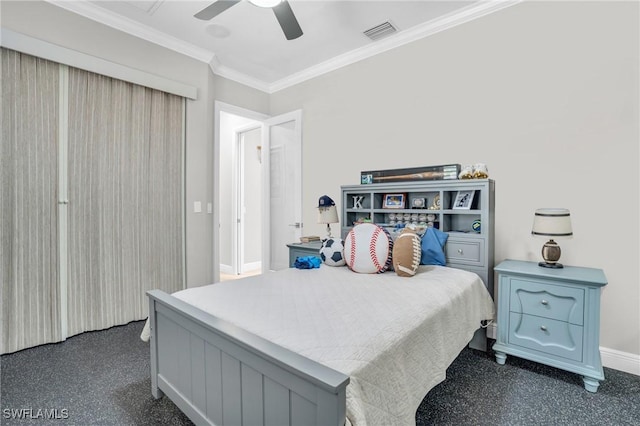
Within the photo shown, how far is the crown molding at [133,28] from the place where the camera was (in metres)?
2.54

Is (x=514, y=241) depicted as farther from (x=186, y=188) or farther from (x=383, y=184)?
(x=186, y=188)

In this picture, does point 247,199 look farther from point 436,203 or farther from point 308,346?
point 308,346

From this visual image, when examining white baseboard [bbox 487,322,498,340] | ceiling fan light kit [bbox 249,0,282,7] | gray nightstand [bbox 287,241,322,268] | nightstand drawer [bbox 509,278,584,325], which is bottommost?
white baseboard [bbox 487,322,498,340]

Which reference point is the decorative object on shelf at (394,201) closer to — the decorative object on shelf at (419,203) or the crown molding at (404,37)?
the decorative object on shelf at (419,203)

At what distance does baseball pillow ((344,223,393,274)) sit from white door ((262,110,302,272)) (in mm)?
1729

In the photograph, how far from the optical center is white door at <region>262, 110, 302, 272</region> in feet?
13.1

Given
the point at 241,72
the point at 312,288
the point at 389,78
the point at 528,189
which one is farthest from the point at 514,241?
the point at 241,72

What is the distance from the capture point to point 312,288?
1.84 m

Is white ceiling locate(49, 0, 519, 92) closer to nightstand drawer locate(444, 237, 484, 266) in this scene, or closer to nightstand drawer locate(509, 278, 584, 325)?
nightstand drawer locate(444, 237, 484, 266)

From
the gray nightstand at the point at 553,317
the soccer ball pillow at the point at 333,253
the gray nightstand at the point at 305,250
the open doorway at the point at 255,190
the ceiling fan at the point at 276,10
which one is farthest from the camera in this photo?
the open doorway at the point at 255,190

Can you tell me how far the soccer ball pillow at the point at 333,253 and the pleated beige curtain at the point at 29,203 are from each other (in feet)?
7.12

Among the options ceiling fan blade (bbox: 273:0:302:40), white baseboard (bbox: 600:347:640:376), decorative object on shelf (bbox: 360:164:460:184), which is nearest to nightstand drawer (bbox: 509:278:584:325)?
white baseboard (bbox: 600:347:640:376)

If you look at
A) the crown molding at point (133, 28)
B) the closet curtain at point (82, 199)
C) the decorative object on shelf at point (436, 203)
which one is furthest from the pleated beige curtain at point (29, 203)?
the decorative object on shelf at point (436, 203)

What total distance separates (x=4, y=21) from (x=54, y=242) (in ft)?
5.41
